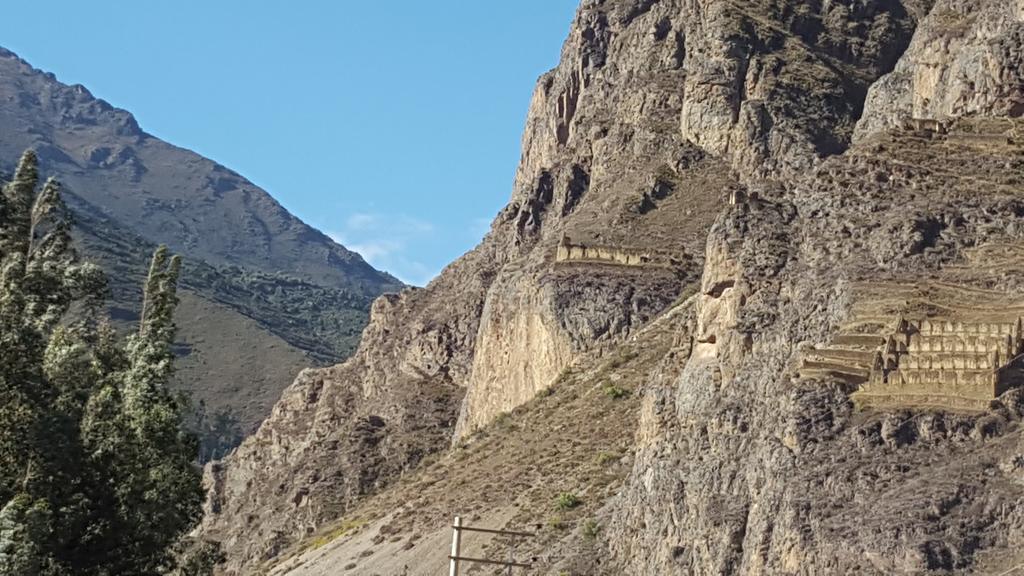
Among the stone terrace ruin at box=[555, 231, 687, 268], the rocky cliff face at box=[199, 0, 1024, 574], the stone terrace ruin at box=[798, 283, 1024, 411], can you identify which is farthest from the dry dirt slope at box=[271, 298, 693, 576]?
the stone terrace ruin at box=[798, 283, 1024, 411]

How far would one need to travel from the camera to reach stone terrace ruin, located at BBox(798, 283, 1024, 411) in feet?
204

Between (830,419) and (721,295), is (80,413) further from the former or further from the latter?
(721,295)

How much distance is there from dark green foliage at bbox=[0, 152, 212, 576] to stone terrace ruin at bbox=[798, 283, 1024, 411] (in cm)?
1991

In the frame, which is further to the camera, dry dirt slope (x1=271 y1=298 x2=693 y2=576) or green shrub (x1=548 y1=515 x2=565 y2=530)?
dry dirt slope (x1=271 y1=298 x2=693 y2=576)

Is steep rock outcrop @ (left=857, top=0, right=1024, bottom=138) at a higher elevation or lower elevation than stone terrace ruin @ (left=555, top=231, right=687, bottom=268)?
higher

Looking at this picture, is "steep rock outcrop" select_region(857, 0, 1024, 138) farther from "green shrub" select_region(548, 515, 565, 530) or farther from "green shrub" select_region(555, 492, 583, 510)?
"green shrub" select_region(548, 515, 565, 530)

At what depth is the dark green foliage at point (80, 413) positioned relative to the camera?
47.8m

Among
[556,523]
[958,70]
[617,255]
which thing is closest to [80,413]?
[556,523]

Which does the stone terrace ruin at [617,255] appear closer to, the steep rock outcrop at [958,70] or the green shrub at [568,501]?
the steep rock outcrop at [958,70]

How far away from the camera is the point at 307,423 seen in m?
145

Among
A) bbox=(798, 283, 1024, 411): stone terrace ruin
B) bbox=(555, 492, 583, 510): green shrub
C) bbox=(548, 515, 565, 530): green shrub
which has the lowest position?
bbox=(548, 515, 565, 530): green shrub

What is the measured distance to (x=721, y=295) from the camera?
75562 mm

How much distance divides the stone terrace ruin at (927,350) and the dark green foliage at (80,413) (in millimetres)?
19906

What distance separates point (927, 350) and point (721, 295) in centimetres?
1319
